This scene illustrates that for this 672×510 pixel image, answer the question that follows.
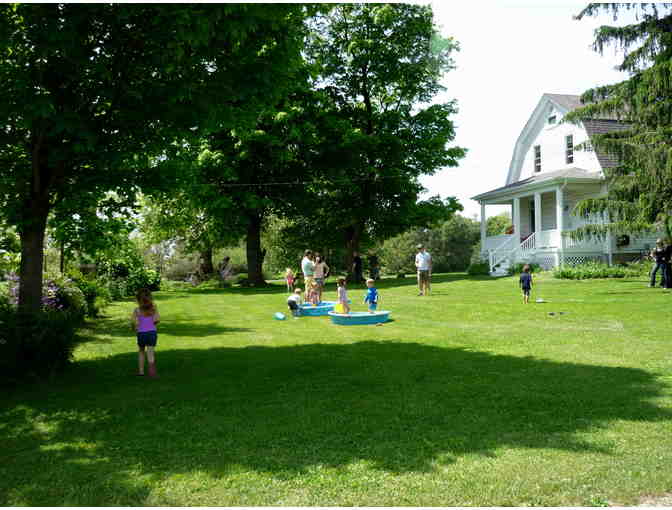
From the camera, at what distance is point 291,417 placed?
255 inches

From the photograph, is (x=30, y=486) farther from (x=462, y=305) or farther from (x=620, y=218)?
(x=620, y=218)

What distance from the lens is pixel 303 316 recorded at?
55.1 feet

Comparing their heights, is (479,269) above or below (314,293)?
above

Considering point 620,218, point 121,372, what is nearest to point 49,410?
point 121,372

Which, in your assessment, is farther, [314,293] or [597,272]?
[597,272]

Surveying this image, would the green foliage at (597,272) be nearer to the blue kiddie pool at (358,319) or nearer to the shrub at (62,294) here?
the blue kiddie pool at (358,319)

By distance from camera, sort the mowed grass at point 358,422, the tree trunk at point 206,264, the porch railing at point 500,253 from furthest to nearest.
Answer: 1. the tree trunk at point 206,264
2. the porch railing at point 500,253
3. the mowed grass at point 358,422

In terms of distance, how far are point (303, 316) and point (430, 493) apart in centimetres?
1253

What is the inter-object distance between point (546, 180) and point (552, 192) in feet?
14.3

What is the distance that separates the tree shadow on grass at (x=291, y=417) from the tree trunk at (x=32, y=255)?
1474 millimetres

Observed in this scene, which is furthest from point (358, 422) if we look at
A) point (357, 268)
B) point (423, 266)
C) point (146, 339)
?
point (357, 268)

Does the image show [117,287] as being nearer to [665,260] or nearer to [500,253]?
[500,253]

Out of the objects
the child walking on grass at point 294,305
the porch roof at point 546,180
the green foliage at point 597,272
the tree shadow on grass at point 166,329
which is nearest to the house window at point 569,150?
the porch roof at point 546,180

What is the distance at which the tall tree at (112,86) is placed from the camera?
769 cm
